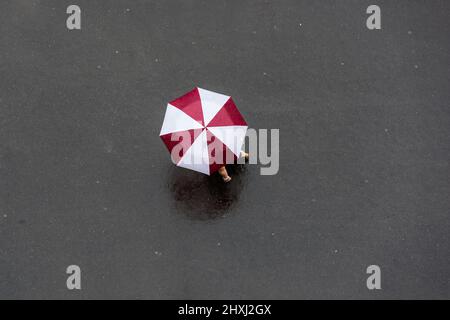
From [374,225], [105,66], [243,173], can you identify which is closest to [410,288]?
[374,225]

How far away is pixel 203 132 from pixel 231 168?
137cm

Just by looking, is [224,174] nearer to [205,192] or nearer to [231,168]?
[231,168]

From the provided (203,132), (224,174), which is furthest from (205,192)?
(203,132)

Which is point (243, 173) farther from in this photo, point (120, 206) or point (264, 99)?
point (120, 206)

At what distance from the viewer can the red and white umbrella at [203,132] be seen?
22.6 ft

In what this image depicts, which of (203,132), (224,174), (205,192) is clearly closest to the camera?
(203,132)

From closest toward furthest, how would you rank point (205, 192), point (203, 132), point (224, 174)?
point (203, 132)
point (224, 174)
point (205, 192)

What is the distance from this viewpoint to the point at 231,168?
8.12 meters

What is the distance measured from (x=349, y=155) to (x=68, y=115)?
151 inches

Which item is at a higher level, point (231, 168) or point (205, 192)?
point (231, 168)

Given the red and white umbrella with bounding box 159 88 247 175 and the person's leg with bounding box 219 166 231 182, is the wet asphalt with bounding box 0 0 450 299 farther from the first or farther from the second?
the red and white umbrella with bounding box 159 88 247 175

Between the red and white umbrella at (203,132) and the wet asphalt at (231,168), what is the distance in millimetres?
1157

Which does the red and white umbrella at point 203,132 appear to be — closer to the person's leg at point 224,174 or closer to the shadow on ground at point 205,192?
the person's leg at point 224,174

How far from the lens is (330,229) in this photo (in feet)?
26.1
